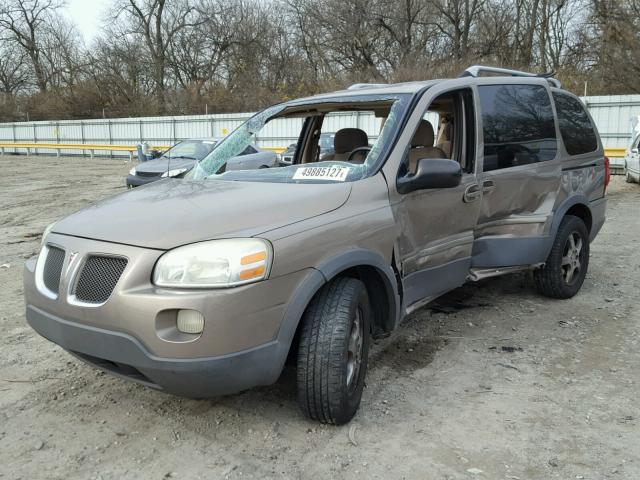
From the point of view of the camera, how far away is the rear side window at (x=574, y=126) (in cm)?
502

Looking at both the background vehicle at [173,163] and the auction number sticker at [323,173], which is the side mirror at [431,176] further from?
the background vehicle at [173,163]

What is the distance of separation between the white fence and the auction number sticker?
52.8 feet

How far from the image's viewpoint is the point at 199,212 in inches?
112

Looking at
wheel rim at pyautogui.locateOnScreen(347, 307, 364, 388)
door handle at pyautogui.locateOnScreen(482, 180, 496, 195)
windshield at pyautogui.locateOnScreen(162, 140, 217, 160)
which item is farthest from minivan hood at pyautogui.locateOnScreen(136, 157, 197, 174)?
wheel rim at pyautogui.locateOnScreen(347, 307, 364, 388)

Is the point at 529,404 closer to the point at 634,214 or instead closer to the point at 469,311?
the point at 469,311

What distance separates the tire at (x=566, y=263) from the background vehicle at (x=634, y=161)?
10.8 meters

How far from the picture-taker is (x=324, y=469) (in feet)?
8.78

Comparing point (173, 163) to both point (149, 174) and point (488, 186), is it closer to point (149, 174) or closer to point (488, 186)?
point (149, 174)

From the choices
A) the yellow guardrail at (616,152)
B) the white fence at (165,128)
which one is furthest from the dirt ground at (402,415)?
the white fence at (165,128)

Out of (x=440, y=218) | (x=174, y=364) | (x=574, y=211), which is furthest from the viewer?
(x=574, y=211)

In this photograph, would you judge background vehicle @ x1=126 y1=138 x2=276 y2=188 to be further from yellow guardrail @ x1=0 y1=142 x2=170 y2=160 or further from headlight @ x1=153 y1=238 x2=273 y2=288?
yellow guardrail @ x1=0 y1=142 x2=170 y2=160

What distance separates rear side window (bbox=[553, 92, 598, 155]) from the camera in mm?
5016

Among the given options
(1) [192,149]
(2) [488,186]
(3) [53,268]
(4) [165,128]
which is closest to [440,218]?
(2) [488,186]

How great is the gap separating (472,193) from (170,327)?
A: 2407 mm
